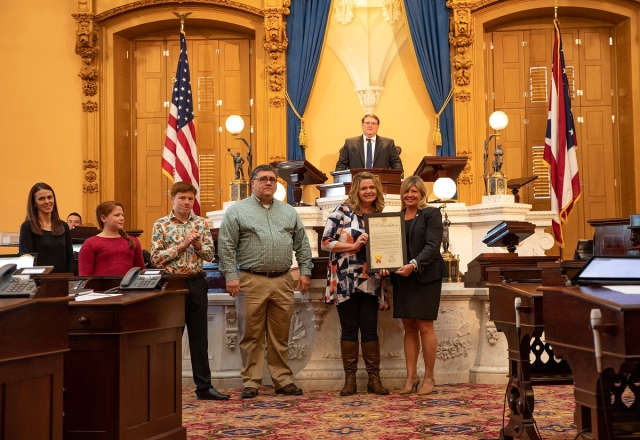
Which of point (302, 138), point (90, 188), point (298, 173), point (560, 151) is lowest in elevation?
point (298, 173)

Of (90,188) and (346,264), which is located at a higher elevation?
(90,188)

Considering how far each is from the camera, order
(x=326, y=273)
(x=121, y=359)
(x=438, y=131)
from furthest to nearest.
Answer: (x=438, y=131), (x=326, y=273), (x=121, y=359)

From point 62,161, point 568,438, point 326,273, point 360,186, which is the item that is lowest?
point 568,438

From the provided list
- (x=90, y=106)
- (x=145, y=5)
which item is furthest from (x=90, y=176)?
(x=145, y=5)

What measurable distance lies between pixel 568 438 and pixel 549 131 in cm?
711

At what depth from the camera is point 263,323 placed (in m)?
5.78

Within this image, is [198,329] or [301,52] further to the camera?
[301,52]

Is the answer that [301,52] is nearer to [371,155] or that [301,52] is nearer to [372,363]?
[371,155]

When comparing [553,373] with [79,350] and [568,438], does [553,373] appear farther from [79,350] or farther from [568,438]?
[79,350]

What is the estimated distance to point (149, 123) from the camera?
40.4 ft

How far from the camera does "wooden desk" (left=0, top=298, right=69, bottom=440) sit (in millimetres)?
2850

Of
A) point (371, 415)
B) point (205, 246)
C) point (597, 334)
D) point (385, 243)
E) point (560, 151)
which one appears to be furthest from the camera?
point (560, 151)

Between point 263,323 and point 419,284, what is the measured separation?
1100 mm

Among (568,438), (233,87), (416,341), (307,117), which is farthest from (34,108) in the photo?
(568,438)
